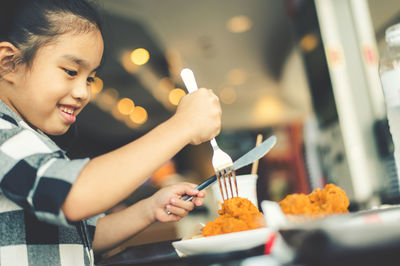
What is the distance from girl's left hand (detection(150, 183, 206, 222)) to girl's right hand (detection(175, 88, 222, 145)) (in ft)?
0.79

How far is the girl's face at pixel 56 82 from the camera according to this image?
0.85 metres

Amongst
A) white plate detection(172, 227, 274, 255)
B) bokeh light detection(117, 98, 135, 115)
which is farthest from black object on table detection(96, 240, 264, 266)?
bokeh light detection(117, 98, 135, 115)

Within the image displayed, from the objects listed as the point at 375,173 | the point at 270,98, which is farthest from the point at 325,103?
the point at 270,98

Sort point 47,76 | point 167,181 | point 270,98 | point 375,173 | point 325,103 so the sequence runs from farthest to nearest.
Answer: point 270,98, point 167,181, point 325,103, point 375,173, point 47,76

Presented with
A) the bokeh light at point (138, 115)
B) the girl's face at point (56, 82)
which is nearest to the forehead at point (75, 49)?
the girl's face at point (56, 82)

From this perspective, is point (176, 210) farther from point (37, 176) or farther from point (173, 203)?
point (37, 176)

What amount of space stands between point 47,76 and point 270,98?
8.65m

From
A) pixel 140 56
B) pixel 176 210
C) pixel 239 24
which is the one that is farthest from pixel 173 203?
pixel 239 24

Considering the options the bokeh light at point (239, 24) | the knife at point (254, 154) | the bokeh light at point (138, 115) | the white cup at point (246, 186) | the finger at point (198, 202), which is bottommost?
the finger at point (198, 202)

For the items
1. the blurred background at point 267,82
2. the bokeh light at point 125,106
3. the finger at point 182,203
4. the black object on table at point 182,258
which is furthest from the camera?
the bokeh light at point 125,106

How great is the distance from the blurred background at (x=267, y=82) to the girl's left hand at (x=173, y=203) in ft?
1.56

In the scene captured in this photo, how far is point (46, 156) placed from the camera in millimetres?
675

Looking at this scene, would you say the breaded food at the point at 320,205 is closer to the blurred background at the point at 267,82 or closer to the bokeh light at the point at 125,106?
the blurred background at the point at 267,82

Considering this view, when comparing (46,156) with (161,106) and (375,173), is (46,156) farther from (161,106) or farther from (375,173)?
(161,106)
